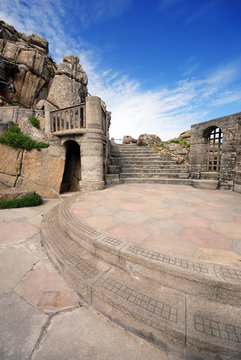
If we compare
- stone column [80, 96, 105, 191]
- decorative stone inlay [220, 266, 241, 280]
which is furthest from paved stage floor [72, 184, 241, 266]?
stone column [80, 96, 105, 191]

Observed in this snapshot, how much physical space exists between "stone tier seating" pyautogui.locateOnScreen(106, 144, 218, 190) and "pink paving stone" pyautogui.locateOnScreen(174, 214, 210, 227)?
362cm

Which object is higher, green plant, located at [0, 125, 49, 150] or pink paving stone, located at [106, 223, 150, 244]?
green plant, located at [0, 125, 49, 150]

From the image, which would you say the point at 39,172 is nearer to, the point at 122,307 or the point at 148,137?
the point at 122,307

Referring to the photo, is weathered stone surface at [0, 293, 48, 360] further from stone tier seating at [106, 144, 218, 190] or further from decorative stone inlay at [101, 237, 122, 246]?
stone tier seating at [106, 144, 218, 190]

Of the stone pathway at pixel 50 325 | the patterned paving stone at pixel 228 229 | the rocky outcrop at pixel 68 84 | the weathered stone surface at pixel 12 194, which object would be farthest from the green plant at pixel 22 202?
the rocky outcrop at pixel 68 84

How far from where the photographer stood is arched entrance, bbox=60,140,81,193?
7484 millimetres

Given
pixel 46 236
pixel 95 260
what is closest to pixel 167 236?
pixel 95 260

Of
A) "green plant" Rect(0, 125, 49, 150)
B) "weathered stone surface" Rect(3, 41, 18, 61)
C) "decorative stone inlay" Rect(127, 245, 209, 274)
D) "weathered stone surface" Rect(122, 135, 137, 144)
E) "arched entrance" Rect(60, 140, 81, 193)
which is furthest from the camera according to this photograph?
"weathered stone surface" Rect(122, 135, 137, 144)

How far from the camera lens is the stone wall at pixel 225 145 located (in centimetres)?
576

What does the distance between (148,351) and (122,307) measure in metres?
0.38

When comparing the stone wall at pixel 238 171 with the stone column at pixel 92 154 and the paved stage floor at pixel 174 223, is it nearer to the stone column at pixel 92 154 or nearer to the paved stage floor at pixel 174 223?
the paved stage floor at pixel 174 223

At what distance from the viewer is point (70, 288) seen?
198 cm

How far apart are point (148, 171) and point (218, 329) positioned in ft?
23.8

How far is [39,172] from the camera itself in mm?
6441
